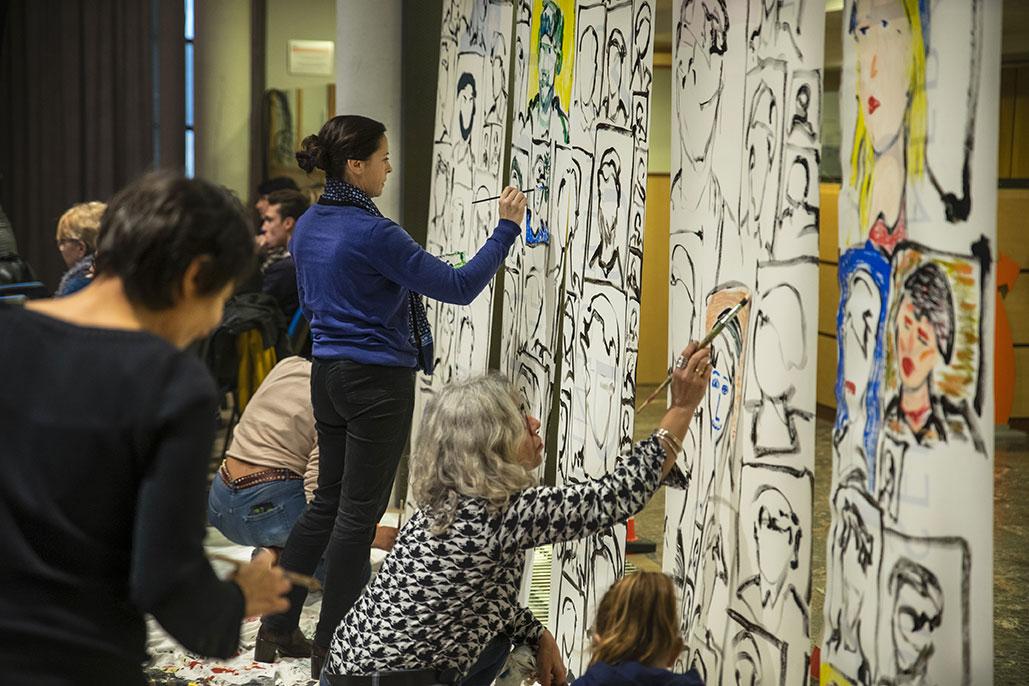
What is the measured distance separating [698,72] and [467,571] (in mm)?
1099

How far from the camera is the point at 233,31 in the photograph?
779 cm

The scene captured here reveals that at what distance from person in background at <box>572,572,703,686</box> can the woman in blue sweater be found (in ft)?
4.01

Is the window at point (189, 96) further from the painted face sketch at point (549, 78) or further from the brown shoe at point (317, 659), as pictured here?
the brown shoe at point (317, 659)

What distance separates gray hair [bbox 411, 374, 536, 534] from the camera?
8.22ft

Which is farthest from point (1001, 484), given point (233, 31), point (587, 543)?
point (233, 31)

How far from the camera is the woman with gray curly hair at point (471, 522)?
2.46 meters

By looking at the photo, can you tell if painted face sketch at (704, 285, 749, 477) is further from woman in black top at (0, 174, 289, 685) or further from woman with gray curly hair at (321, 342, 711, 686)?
woman in black top at (0, 174, 289, 685)

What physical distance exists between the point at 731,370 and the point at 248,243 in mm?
1280

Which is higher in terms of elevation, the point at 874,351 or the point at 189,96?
the point at 189,96

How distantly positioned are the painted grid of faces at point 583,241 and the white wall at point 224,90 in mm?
4455

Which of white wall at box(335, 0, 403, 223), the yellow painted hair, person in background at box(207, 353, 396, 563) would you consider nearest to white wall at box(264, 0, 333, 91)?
white wall at box(335, 0, 403, 223)

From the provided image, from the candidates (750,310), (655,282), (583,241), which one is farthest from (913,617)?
(655,282)

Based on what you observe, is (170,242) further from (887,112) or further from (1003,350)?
(1003,350)

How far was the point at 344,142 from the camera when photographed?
339 cm
